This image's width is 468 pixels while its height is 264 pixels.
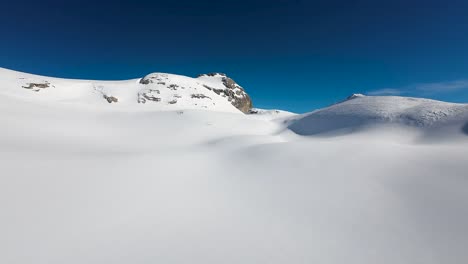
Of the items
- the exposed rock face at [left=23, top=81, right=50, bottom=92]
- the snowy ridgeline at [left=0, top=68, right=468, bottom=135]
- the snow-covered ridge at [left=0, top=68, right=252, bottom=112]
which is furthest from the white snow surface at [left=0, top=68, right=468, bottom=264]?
the exposed rock face at [left=23, top=81, right=50, bottom=92]

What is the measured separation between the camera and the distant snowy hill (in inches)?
452

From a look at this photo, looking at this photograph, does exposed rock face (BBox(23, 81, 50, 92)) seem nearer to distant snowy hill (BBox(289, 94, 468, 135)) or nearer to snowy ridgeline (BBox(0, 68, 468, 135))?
snowy ridgeline (BBox(0, 68, 468, 135))

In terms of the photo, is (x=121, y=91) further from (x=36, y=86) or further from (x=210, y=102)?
(x=210, y=102)

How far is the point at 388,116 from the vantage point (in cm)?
1385

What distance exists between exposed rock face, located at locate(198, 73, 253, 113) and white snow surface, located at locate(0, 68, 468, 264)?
48.8 m

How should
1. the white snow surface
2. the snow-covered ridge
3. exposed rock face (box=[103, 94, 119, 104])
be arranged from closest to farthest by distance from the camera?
the white snow surface → the snow-covered ridge → exposed rock face (box=[103, 94, 119, 104])

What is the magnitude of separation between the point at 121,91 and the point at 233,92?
1230 inches

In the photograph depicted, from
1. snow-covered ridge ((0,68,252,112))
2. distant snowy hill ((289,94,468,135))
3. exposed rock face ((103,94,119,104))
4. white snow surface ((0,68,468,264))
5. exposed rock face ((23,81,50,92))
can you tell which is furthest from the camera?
exposed rock face ((103,94,119,104))

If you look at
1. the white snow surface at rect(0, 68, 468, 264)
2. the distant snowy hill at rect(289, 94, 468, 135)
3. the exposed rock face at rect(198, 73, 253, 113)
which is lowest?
the white snow surface at rect(0, 68, 468, 264)

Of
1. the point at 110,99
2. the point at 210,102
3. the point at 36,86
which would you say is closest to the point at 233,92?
the point at 210,102

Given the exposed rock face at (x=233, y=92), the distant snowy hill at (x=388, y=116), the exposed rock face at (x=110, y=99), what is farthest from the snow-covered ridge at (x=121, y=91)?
the distant snowy hill at (x=388, y=116)

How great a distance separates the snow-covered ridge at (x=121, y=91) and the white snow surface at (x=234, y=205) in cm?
1805

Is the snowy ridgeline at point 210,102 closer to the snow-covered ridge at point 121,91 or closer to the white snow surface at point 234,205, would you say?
the snow-covered ridge at point 121,91

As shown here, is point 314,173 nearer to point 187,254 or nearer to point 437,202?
point 437,202
